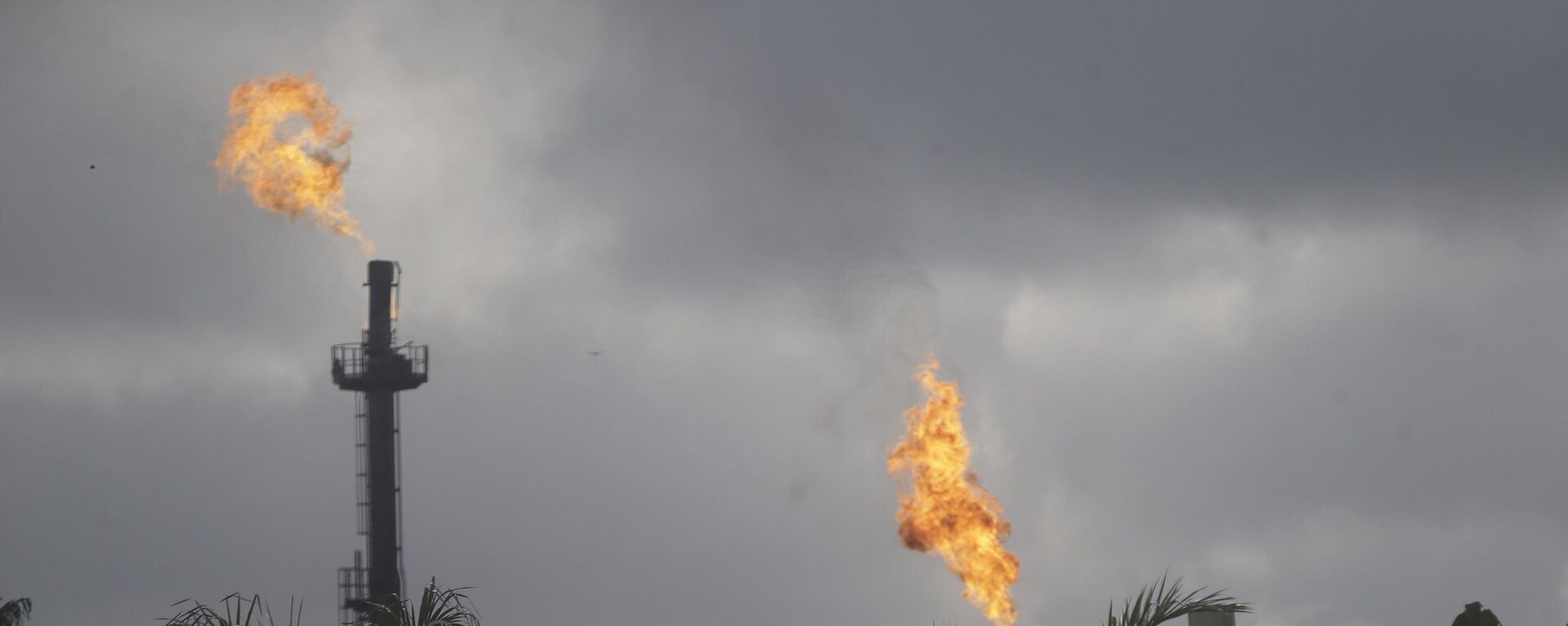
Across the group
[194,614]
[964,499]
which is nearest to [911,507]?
[964,499]

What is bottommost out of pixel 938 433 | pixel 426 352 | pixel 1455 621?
pixel 1455 621

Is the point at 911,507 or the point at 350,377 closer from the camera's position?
the point at 911,507

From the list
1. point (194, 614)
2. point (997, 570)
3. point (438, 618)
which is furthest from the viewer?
point (997, 570)

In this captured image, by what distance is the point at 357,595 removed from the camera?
71625 millimetres

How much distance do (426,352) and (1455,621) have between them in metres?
47.4

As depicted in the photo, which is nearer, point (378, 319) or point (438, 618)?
point (438, 618)

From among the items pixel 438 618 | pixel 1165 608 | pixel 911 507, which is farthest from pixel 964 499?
pixel 438 618

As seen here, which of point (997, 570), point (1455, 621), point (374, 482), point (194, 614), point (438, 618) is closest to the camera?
point (194, 614)

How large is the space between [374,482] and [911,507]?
25.1 m

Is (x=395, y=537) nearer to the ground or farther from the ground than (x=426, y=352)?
nearer to the ground

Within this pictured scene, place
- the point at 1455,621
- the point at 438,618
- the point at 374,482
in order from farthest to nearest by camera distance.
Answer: the point at 374,482, the point at 1455,621, the point at 438,618

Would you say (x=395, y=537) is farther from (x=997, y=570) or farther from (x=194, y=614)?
(x=194, y=614)

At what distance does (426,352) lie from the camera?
72.1 m

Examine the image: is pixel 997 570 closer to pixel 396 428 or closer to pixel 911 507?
pixel 911 507
